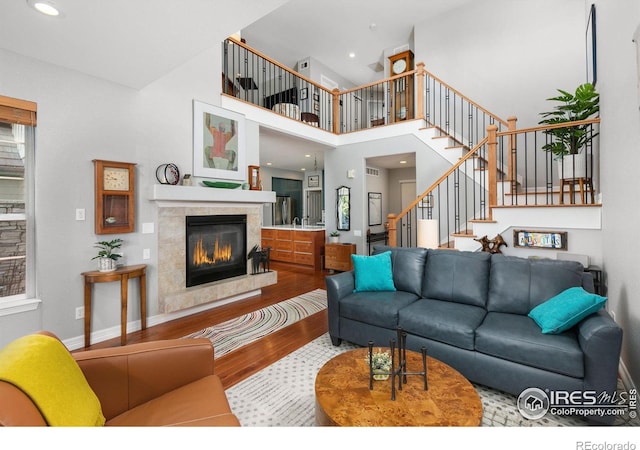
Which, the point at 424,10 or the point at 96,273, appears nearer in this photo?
the point at 96,273

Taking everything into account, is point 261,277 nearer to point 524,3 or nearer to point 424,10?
point 424,10

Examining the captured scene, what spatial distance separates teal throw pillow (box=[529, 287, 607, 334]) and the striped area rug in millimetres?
2454

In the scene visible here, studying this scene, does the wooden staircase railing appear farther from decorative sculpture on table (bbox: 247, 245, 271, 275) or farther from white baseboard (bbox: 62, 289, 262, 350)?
white baseboard (bbox: 62, 289, 262, 350)

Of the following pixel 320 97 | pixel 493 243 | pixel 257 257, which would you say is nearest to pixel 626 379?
pixel 493 243

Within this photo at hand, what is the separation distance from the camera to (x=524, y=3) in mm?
5441

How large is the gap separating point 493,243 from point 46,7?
465 cm

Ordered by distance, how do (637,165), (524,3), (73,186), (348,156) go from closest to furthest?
(637,165)
(73,186)
(524,3)
(348,156)

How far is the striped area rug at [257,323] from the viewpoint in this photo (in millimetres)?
3023

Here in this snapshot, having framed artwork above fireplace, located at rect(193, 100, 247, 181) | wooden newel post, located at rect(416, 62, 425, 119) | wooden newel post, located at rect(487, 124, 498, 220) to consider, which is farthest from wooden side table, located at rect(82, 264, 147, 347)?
wooden newel post, located at rect(416, 62, 425, 119)

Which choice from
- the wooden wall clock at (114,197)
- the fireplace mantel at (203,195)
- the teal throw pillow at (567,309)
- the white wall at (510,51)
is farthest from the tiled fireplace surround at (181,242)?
the white wall at (510,51)

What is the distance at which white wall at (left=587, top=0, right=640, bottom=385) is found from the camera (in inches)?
77.1

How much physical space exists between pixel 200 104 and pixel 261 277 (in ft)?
8.40

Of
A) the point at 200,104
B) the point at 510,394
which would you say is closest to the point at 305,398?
the point at 510,394
